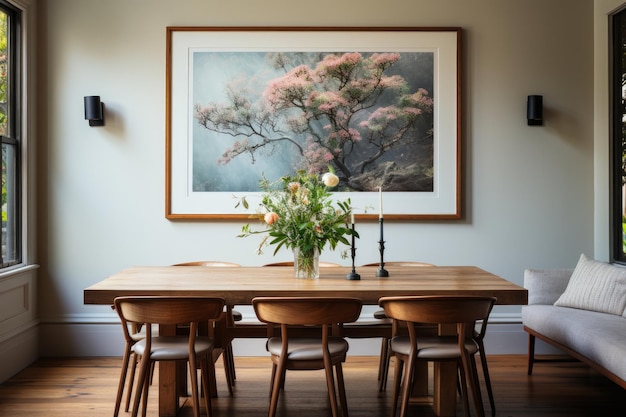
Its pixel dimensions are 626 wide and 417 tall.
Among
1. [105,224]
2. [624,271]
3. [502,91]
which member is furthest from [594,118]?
[105,224]

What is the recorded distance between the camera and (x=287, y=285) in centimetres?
366

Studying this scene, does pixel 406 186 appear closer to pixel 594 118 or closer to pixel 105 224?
pixel 594 118

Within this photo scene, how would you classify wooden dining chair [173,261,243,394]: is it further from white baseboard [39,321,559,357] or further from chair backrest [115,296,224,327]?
chair backrest [115,296,224,327]

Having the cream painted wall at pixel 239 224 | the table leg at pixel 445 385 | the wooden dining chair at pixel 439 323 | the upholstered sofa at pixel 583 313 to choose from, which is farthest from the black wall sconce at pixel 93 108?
the upholstered sofa at pixel 583 313

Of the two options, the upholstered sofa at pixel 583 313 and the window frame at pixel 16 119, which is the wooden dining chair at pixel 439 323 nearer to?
the upholstered sofa at pixel 583 313

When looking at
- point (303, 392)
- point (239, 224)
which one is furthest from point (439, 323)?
point (239, 224)

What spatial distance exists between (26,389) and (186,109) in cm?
245

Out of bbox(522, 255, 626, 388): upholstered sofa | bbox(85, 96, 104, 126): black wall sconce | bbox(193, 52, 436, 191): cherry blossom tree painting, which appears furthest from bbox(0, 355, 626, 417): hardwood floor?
bbox(85, 96, 104, 126): black wall sconce

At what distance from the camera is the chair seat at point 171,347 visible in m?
3.39

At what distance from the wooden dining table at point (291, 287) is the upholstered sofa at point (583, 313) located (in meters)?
0.62

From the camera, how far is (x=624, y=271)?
4355 millimetres

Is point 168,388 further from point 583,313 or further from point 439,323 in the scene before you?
point 583,313

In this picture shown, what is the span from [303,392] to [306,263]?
3.14ft

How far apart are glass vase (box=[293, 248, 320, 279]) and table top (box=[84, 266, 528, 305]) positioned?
7 centimetres
